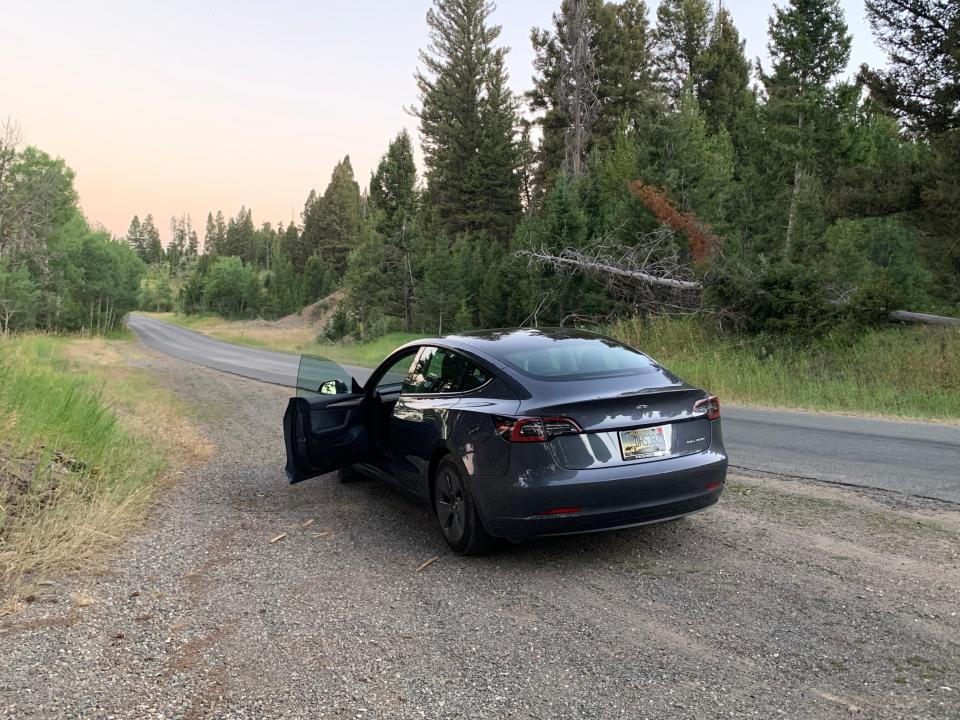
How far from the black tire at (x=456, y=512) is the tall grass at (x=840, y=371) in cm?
902

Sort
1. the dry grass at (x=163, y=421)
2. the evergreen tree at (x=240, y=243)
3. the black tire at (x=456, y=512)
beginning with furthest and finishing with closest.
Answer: the evergreen tree at (x=240, y=243) → the dry grass at (x=163, y=421) → the black tire at (x=456, y=512)

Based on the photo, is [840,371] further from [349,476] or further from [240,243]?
[240,243]

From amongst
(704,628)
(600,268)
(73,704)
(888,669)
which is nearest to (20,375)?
(73,704)

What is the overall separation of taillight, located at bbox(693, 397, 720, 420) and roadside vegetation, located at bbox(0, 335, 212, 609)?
166 inches

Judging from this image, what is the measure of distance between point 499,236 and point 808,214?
31.4m

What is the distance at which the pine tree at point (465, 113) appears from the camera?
5344cm

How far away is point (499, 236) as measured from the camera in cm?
5481

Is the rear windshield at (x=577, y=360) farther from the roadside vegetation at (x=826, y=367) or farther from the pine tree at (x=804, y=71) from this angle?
the pine tree at (x=804, y=71)

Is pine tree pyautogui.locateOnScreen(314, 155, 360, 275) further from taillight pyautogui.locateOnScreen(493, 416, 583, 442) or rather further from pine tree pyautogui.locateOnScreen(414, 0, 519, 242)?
taillight pyautogui.locateOnScreen(493, 416, 583, 442)

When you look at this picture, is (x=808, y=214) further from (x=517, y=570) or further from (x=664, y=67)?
(x=664, y=67)

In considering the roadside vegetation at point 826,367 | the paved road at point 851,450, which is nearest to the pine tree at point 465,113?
the roadside vegetation at point 826,367

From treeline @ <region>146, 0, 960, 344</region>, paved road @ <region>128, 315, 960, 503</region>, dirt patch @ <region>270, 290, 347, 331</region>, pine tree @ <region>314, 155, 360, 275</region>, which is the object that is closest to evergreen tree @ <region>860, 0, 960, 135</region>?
treeline @ <region>146, 0, 960, 344</region>

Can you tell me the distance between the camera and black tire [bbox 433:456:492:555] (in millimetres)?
4652

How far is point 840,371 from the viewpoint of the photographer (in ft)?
48.7
